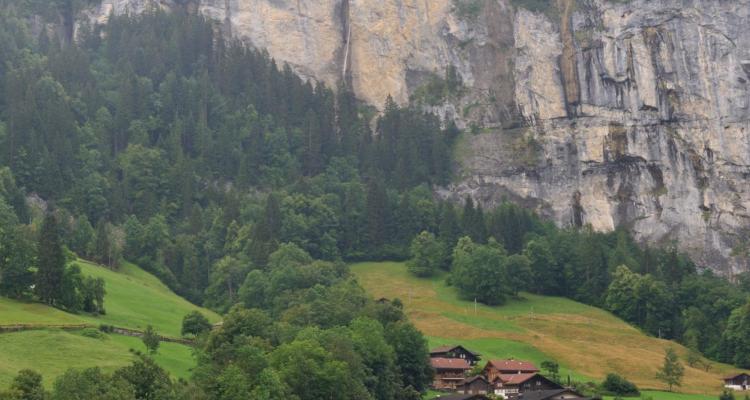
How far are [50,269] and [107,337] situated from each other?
394 inches

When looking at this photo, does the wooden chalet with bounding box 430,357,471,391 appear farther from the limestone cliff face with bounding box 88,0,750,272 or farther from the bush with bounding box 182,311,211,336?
the limestone cliff face with bounding box 88,0,750,272

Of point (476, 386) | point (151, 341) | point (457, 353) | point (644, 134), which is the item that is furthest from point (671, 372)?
point (644, 134)

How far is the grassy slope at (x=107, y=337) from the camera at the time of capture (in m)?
86.8

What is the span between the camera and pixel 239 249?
142375 millimetres

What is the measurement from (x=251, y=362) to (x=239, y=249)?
194 feet

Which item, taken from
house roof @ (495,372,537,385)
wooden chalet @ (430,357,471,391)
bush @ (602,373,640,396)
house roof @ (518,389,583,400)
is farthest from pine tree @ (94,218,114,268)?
bush @ (602,373,640,396)

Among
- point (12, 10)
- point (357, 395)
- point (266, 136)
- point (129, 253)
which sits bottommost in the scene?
point (357, 395)

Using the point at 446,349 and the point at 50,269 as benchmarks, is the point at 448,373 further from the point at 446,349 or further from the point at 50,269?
the point at 50,269

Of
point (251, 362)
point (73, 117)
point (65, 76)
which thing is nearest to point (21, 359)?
point (251, 362)

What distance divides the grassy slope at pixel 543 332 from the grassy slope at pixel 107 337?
67.2ft

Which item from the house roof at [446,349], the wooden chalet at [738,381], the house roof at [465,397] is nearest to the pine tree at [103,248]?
the house roof at [446,349]

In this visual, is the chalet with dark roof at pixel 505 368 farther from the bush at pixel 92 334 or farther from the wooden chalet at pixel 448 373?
the bush at pixel 92 334

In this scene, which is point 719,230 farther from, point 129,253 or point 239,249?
point 129,253

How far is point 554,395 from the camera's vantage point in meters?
101
